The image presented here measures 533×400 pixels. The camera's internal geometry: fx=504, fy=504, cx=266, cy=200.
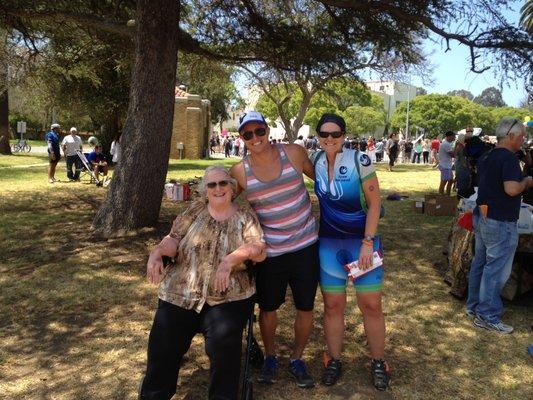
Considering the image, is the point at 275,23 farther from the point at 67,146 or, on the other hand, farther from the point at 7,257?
the point at 67,146

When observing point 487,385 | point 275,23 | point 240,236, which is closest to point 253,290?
point 240,236

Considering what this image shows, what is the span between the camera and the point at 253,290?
310 centimetres

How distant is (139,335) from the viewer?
4.06 m

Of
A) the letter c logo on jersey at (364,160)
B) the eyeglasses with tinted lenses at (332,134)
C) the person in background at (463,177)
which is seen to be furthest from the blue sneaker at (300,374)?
the person in background at (463,177)

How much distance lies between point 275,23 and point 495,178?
612 centimetres

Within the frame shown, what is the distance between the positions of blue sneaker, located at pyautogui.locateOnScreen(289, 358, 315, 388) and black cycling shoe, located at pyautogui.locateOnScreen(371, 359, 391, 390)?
0.41 meters

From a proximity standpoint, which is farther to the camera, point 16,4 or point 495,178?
point 16,4

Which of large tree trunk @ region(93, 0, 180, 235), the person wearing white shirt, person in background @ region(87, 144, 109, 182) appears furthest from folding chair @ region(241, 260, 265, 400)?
the person wearing white shirt

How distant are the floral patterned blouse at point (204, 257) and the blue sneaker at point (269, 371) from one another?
2.00 feet

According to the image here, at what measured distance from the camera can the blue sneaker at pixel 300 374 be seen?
327 cm

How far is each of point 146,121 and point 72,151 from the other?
8.33 metres

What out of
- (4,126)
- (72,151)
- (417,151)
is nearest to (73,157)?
(72,151)

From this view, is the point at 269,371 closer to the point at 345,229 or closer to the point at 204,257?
the point at 204,257

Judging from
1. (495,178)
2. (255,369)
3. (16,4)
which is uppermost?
(16,4)
